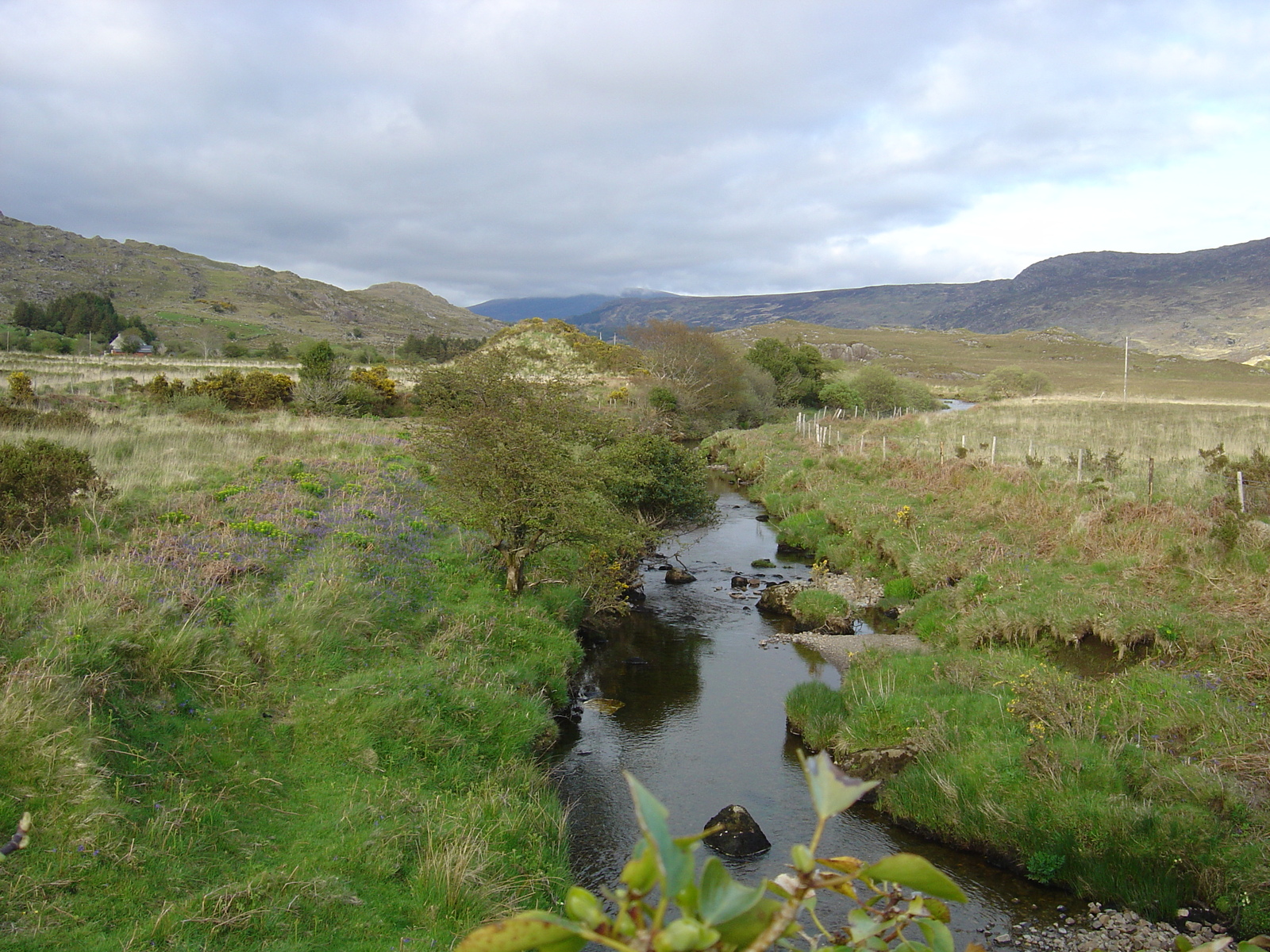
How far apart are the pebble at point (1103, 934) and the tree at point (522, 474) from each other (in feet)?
28.8

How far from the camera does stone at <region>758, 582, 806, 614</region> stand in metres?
17.8

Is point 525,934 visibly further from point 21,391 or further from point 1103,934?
point 21,391

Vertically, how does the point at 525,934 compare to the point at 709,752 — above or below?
above

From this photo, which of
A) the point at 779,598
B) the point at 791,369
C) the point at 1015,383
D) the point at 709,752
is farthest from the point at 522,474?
the point at 1015,383

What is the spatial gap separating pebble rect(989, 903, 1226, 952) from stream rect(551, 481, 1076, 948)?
164mm

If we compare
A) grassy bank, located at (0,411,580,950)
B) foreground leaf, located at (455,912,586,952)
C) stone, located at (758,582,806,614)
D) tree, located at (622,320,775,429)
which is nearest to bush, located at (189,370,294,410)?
grassy bank, located at (0,411,580,950)

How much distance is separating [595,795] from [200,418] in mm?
21371

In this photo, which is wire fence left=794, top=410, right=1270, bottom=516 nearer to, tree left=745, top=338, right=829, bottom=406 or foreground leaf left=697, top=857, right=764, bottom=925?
foreground leaf left=697, top=857, right=764, bottom=925

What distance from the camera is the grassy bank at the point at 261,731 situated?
563 centimetres

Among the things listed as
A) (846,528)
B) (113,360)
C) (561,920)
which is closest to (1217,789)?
(561,920)

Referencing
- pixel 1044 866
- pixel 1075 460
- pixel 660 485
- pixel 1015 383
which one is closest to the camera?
pixel 1044 866

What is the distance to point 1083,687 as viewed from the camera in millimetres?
→ 10656

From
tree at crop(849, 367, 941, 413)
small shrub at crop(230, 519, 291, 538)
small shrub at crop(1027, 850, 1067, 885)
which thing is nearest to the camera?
small shrub at crop(1027, 850, 1067, 885)

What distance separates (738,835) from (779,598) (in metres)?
9.34
